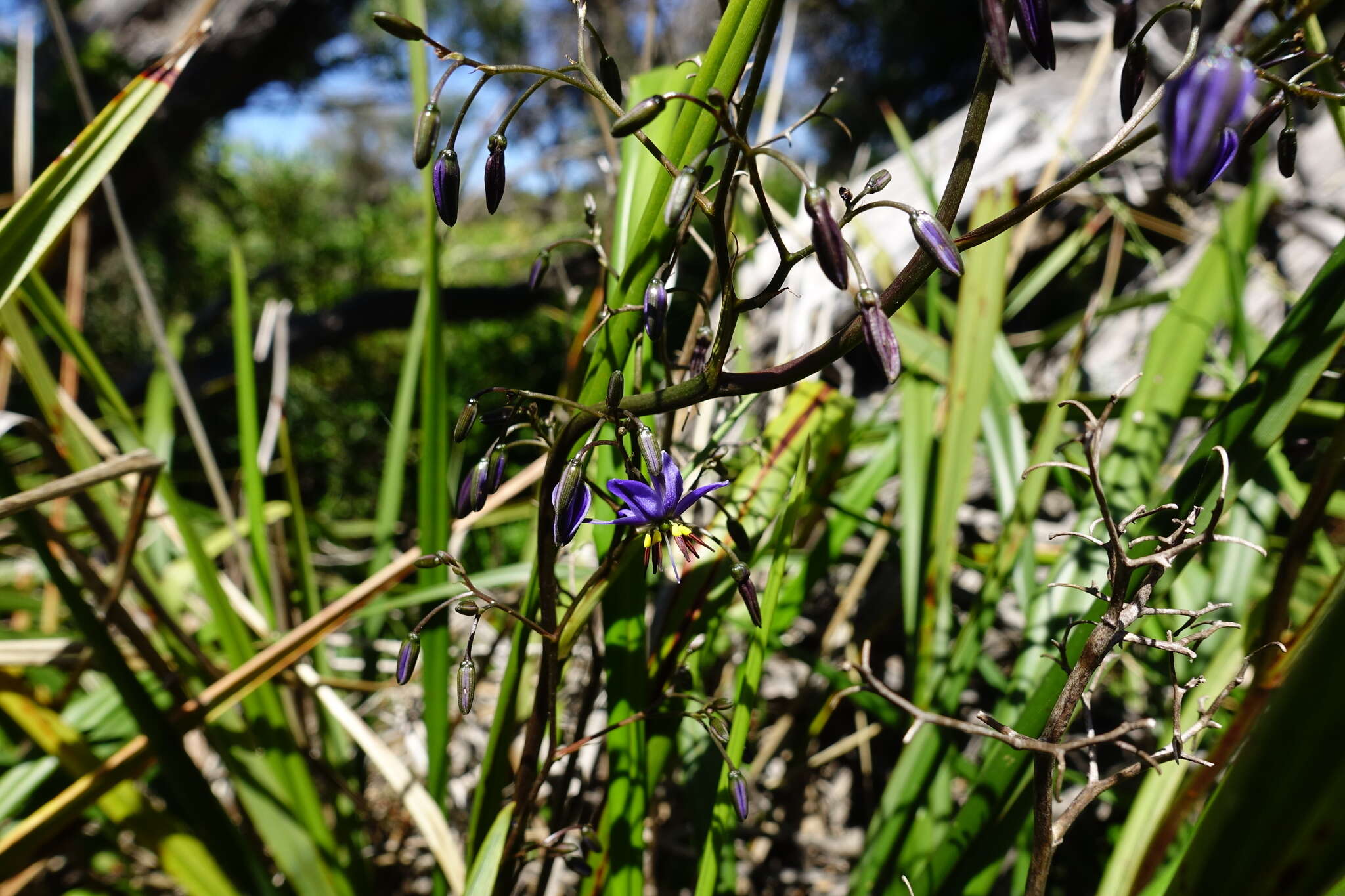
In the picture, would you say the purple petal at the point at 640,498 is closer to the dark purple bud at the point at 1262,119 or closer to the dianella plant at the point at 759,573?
the dianella plant at the point at 759,573

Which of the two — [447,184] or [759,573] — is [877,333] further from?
[759,573]

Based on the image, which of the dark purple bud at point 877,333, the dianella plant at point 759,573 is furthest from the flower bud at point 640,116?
the dark purple bud at point 877,333

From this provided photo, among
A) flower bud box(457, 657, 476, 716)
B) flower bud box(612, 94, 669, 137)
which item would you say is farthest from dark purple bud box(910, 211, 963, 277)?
flower bud box(457, 657, 476, 716)

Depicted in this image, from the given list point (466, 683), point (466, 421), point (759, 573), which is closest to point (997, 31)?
point (466, 421)

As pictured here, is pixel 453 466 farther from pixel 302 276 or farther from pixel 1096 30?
pixel 302 276

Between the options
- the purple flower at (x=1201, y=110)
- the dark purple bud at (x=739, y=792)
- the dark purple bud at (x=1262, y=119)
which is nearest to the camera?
the purple flower at (x=1201, y=110)

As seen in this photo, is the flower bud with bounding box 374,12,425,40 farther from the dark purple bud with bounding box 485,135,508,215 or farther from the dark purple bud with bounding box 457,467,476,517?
the dark purple bud with bounding box 457,467,476,517
